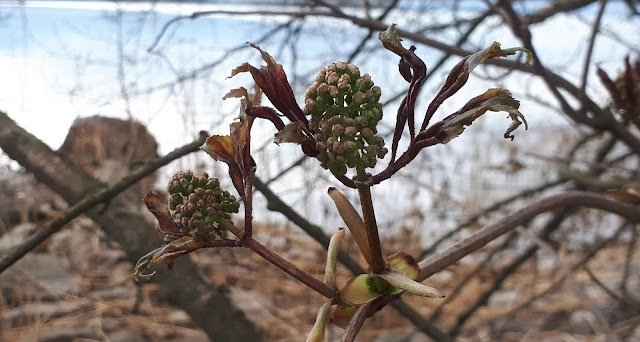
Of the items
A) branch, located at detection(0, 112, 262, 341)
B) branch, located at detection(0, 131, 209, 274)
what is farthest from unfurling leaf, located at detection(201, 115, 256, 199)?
branch, located at detection(0, 112, 262, 341)

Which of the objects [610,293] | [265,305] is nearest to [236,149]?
[610,293]

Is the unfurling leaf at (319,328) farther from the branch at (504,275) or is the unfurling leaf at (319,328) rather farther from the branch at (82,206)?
the branch at (504,275)

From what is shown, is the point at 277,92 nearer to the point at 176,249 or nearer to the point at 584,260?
the point at 176,249

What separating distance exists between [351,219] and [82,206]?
0.68ft

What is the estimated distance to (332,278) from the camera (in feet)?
0.72

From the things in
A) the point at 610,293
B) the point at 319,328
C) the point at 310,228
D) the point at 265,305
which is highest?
the point at 265,305

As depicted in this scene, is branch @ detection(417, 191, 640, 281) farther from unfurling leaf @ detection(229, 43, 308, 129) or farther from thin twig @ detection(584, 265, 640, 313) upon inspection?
thin twig @ detection(584, 265, 640, 313)

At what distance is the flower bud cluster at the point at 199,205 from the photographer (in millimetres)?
192

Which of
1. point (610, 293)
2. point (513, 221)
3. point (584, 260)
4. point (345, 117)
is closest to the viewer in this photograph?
point (345, 117)

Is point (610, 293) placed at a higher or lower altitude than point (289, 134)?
higher

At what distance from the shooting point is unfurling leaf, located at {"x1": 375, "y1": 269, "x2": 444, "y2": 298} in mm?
183

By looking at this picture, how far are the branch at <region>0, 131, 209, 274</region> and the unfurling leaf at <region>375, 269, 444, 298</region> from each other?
0.16m

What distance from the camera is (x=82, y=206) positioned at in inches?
13.5

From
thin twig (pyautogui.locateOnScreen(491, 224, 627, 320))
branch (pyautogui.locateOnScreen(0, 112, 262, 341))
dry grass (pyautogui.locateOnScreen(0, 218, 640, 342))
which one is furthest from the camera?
dry grass (pyautogui.locateOnScreen(0, 218, 640, 342))
